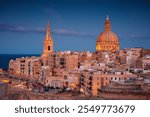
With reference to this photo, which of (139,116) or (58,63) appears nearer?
(139,116)

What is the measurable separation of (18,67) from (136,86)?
9.81 m

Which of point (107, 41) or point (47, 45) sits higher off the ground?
point (107, 41)

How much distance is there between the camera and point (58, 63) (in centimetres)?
1833

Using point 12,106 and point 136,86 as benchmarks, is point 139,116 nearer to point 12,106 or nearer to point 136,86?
Answer: point 12,106

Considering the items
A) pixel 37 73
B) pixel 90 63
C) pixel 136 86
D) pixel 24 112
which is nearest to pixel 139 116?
pixel 24 112

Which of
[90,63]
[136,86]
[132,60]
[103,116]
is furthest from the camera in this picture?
[132,60]

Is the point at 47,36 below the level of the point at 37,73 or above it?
above

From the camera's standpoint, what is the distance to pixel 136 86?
10.8 metres

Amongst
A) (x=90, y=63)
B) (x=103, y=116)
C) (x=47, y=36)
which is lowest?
(x=103, y=116)

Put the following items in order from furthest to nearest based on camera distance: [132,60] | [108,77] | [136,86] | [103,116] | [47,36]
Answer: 1. [47,36]
2. [132,60]
3. [108,77]
4. [136,86]
5. [103,116]

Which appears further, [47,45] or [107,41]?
[107,41]

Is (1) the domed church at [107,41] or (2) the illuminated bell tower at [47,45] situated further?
(1) the domed church at [107,41]

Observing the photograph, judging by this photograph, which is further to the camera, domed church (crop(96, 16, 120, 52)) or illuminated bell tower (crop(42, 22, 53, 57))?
domed church (crop(96, 16, 120, 52))

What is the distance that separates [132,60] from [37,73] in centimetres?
428
